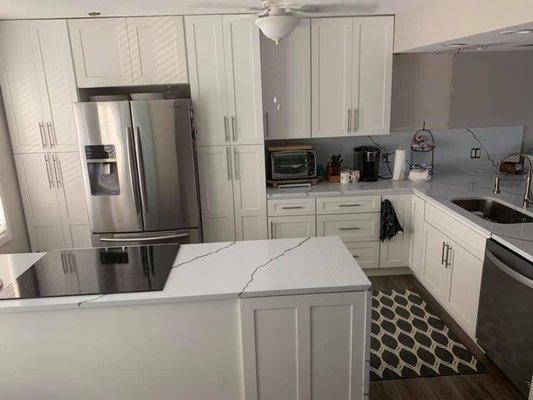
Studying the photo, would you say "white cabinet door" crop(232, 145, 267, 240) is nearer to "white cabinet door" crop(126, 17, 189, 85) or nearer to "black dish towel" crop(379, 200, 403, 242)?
"white cabinet door" crop(126, 17, 189, 85)

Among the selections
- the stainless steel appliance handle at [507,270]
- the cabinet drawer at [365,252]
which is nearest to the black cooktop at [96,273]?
the stainless steel appliance handle at [507,270]

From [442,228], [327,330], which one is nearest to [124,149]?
[327,330]

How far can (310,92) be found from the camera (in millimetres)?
3453

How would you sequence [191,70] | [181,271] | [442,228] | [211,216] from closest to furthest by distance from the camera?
[181,271]
[442,228]
[191,70]
[211,216]

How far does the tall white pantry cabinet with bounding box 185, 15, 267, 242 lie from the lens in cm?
312

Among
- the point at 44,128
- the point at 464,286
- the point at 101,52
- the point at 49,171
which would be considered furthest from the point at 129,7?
the point at 464,286

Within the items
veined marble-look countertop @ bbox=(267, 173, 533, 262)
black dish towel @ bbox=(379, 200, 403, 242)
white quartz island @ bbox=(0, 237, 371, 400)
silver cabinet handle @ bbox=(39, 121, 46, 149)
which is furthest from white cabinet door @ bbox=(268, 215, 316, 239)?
silver cabinet handle @ bbox=(39, 121, 46, 149)

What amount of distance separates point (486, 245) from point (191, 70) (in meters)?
2.47

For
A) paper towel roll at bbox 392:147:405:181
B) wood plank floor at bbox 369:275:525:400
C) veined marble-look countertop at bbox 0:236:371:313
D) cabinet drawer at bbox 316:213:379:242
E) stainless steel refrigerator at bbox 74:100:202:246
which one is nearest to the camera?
veined marble-look countertop at bbox 0:236:371:313

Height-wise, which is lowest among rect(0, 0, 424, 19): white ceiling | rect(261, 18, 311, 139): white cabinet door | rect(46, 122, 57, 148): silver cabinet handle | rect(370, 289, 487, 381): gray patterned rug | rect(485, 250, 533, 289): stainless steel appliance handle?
rect(370, 289, 487, 381): gray patterned rug

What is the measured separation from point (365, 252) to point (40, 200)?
2.89 meters

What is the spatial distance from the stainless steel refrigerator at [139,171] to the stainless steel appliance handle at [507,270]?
2158mm

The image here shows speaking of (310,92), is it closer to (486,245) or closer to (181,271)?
(486,245)

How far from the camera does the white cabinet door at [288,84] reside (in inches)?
132
